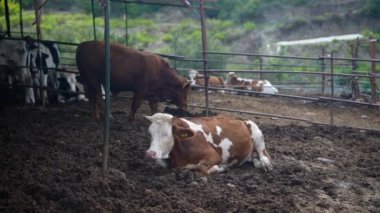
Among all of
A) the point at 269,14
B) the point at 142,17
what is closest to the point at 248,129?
the point at 269,14

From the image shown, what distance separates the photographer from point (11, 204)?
449 centimetres

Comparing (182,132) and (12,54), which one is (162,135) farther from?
(12,54)

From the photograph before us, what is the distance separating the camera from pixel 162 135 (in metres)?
6.27

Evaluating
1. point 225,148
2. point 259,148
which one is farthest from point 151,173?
point 259,148

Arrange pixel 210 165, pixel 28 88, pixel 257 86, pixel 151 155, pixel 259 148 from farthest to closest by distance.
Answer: pixel 257 86 → pixel 28 88 → pixel 259 148 → pixel 210 165 → pixel 151 155

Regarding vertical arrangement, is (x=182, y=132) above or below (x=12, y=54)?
below

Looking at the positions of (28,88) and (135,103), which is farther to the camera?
(28,88)

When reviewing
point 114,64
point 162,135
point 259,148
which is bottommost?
point 259,148

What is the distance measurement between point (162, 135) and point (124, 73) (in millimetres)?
4068

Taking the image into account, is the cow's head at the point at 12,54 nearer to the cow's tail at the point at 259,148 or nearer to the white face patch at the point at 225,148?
the cow's tail at the point at 259,148

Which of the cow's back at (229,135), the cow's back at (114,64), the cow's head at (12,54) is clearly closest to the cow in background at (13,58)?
the cow's head at (12,54)

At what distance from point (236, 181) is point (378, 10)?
26.9 meters

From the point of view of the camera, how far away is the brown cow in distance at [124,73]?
9.94 meters

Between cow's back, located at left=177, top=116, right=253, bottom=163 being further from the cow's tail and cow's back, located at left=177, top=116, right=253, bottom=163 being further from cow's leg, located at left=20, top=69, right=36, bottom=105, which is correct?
cow's leg, located at left=20, top=69, right=36, bottom=105
